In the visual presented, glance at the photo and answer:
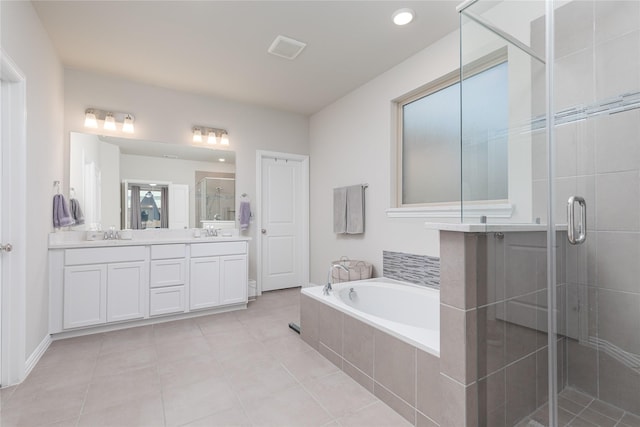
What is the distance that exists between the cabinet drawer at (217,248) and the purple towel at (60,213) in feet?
3.62

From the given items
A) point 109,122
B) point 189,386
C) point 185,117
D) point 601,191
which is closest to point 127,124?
point 109,122

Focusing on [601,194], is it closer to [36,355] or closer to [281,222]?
[281,222]

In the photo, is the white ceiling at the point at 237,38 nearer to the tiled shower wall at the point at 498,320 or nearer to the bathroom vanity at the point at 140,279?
the bathroom vanity at the point at 140,279

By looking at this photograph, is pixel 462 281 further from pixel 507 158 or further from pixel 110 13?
pixel 110 13

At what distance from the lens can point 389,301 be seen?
271 cm

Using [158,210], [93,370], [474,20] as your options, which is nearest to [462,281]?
[474,20]

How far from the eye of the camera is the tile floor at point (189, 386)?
1618 mm

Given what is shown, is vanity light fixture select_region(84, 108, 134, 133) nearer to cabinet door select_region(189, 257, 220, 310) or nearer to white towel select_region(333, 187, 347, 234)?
cabinet door select_region(189, 257, 220, 310)

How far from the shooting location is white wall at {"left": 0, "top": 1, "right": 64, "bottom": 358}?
1.95 metres

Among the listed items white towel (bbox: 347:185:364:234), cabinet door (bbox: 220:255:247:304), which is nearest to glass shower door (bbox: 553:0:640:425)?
white towel (bbox: 347:185:364:234)

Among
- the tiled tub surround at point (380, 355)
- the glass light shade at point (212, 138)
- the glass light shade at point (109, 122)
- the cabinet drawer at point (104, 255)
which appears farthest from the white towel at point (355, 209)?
the glass light shade at point (109, 122)

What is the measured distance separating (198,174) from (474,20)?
317 cm

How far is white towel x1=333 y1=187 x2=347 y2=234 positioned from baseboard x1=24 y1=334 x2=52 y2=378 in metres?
2.86

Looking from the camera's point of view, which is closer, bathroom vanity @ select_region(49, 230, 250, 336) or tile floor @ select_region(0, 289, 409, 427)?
tile floor @ select_region(0, 289, 409, 427)
